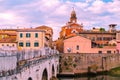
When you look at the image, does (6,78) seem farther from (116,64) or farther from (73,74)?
(116,64)

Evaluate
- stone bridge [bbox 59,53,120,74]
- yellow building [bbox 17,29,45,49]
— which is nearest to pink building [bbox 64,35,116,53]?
stone bridge [bbox 59,53,120,74]

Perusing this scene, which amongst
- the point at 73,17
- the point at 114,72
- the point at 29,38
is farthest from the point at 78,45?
the point at 73,17

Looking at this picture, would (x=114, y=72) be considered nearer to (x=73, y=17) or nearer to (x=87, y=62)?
(x=87, y=62)

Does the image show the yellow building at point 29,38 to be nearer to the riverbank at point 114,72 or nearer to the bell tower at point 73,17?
the riverbank at point 114,72

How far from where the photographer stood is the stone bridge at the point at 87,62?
2847 inches

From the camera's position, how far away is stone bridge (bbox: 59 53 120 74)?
72.3 m

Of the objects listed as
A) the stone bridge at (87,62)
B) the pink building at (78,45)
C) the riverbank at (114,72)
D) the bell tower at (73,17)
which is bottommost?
the riverbank at (114,72)

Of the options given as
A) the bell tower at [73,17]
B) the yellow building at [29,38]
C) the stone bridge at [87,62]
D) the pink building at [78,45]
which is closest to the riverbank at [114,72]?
the stone bridge at [87,62]

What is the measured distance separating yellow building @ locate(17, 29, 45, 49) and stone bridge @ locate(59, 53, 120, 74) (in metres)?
6.22

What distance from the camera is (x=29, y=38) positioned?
71.8 meters

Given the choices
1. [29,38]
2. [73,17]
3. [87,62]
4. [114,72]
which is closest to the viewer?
[29,38]

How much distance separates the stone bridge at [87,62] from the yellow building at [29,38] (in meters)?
6.22

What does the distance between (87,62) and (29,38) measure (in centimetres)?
1467

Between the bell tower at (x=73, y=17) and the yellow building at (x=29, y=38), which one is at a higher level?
the bell tower at (x=73, y=17)
